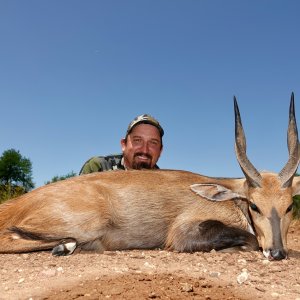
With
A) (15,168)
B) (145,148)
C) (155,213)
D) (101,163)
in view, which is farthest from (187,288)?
(15,168)

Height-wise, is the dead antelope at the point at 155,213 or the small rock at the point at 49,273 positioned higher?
the dead antelope at the point at 155,213

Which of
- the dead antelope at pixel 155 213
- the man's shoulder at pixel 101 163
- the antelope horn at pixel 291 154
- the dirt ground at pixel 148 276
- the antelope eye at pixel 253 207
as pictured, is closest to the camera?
the dirt ground at pixel 148 276

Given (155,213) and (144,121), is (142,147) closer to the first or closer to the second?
(144,121)

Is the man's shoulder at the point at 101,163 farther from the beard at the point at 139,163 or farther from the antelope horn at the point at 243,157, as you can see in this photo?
the antelope horn at the point at 243,157

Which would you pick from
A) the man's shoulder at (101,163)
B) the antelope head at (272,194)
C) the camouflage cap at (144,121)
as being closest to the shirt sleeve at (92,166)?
the man's shoulder at (101,163)

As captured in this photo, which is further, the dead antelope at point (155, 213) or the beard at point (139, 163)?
the beard at point (139, 163)

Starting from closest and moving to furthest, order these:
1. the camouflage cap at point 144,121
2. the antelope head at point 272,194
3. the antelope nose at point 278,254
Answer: the antelope nose at point 278,254, the antelope head at point 272,194, the camouflage cap at point 144,121

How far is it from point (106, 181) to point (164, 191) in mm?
860

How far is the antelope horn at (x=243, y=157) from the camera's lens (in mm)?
6863

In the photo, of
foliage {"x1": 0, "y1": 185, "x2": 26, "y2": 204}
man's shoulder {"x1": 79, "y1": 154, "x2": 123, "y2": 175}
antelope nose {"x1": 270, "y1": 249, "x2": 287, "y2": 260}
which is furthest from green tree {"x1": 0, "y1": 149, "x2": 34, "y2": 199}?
antelope nose {"x1": 270, "y1": 249, "x2": 287, "y2": 260}

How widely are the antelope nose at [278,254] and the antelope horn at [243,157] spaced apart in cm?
102

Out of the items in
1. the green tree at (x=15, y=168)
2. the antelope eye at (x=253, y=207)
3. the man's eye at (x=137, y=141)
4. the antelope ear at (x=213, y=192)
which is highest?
the man's eye at (x=137, y=141)

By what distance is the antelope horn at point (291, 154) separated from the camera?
6.81m

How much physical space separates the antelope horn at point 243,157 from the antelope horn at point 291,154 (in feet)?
1.14
